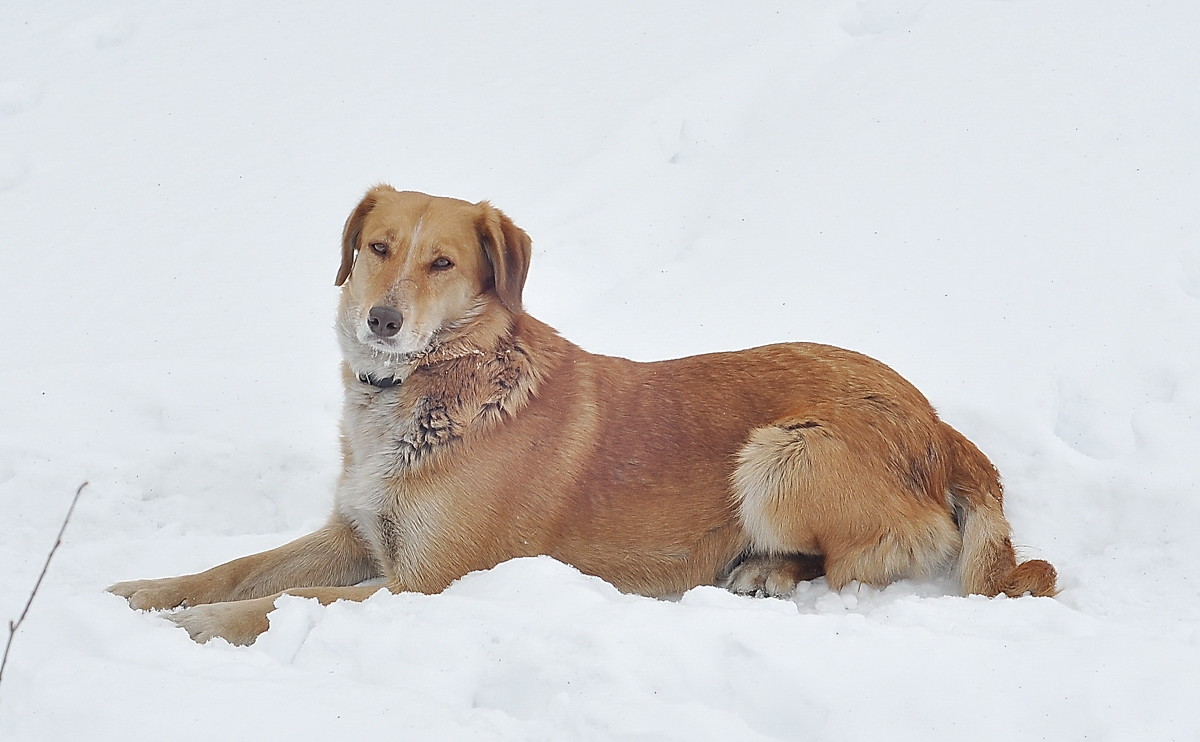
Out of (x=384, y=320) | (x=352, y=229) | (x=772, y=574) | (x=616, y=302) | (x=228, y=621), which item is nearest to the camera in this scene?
(x=228, y=621)

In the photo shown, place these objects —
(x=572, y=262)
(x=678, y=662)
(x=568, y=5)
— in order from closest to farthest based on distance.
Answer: (x=678, y=662) < (x=572, y=262) < (x=568, y=5)

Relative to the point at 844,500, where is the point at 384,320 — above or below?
above

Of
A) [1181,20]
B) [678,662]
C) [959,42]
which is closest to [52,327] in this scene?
[678,662]

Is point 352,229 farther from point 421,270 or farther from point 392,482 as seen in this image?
point 392,482

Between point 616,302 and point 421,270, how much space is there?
280 centimetres

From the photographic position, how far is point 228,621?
3725mm

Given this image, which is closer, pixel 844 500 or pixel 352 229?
pixel 844 500

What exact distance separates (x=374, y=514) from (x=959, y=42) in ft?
21.4

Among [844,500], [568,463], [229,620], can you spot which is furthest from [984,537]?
[229,620]

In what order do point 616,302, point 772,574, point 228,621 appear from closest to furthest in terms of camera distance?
1. point 228,621
2. point 772,574
3. point 616,302

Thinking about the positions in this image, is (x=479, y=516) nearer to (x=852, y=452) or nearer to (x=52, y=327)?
(x=852, y=452)

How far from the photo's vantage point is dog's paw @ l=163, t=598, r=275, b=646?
368cm

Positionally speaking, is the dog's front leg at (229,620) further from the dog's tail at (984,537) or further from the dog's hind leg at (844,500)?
the dog's tail at (984,537)

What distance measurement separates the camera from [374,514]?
4.23 m
